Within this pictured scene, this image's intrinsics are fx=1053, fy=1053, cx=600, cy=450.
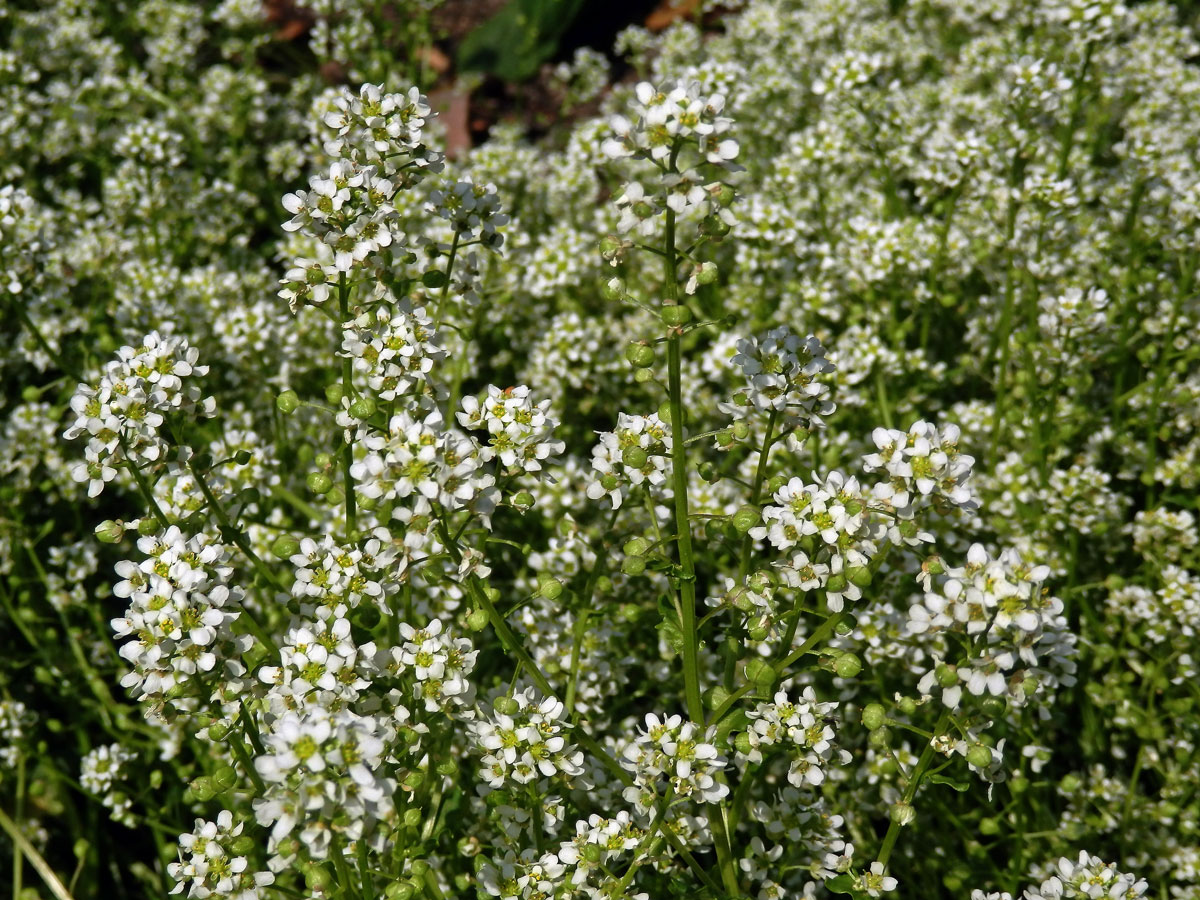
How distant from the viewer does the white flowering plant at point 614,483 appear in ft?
9.44

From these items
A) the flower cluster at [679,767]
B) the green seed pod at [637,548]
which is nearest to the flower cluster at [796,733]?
the flower cluster at [679,767]

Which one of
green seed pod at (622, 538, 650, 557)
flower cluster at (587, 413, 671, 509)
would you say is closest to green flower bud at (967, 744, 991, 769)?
green seed pod at (622, 538, 650, 557)

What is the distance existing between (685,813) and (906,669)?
1241mm

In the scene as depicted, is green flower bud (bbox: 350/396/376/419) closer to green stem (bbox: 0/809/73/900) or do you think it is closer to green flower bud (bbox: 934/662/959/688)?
green flower bud (bbox: 934/662/959/688)

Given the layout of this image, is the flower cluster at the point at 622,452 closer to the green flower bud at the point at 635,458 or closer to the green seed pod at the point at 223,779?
the green flower bud at the point at 635,458

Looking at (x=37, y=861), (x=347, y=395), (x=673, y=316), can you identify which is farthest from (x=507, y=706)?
(x=37, y=861)

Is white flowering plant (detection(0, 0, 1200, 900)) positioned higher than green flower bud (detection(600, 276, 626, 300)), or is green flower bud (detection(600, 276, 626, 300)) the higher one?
green flower bud (detection(600, 276, 626, 300))

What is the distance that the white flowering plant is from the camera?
2.88 metres

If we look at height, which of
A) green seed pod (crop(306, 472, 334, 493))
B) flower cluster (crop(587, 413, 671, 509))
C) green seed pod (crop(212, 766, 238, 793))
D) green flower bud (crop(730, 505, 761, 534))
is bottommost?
green seed pod (crop(212, 766, 238, 793))

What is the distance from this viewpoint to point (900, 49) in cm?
790

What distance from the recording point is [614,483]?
3137 mm

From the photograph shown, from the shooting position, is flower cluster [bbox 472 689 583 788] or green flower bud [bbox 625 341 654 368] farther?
flower cluster [bbox 472 689 583 788]

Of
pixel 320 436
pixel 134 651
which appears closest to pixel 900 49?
pixel 320 436

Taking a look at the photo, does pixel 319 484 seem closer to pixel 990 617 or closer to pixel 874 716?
pixel 874 716
